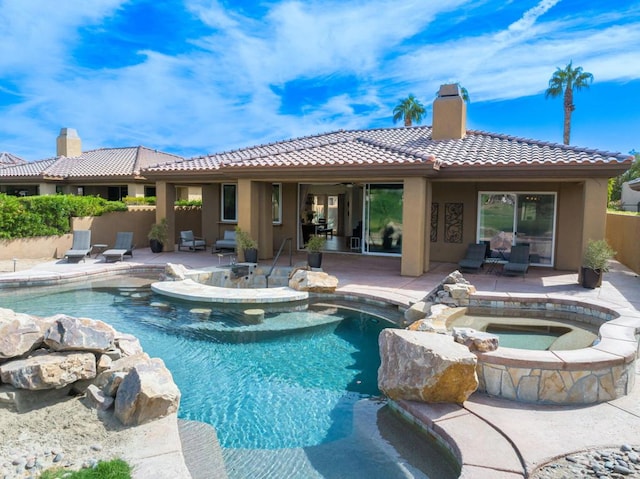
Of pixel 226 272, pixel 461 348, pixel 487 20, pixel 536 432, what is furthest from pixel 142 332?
pixel 487 20

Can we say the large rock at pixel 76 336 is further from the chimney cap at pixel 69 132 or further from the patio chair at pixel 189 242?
the chimney cap at pixel 69 132

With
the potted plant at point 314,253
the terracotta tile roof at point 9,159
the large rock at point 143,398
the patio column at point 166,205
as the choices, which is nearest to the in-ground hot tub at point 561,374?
the large rock at point 143,398

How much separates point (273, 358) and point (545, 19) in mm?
16751

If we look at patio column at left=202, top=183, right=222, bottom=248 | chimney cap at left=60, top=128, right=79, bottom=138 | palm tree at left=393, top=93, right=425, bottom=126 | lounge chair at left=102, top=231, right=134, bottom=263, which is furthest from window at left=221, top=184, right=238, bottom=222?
palm tree at left=393, top=93, right=425, bottom=126

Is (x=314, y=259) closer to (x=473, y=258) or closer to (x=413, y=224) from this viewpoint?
(x=413, y=224)

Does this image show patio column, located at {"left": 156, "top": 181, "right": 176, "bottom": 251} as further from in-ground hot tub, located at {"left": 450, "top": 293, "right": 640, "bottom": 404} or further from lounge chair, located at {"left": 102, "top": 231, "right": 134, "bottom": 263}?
in-ground hot tub, located at {"left": 450, "top": 293, "right": 640, "bottom": 404}

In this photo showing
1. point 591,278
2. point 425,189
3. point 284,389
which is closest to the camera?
point 284,389

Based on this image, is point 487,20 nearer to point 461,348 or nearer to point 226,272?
point 226,272

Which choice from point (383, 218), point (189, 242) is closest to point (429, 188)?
point (383, 218)

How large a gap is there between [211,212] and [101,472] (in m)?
16.2

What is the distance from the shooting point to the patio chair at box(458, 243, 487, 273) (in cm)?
1349

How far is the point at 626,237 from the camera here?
16359mm

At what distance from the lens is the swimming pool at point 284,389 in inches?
182

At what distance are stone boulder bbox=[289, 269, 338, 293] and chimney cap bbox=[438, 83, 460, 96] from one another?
Result: 30.5 feet
